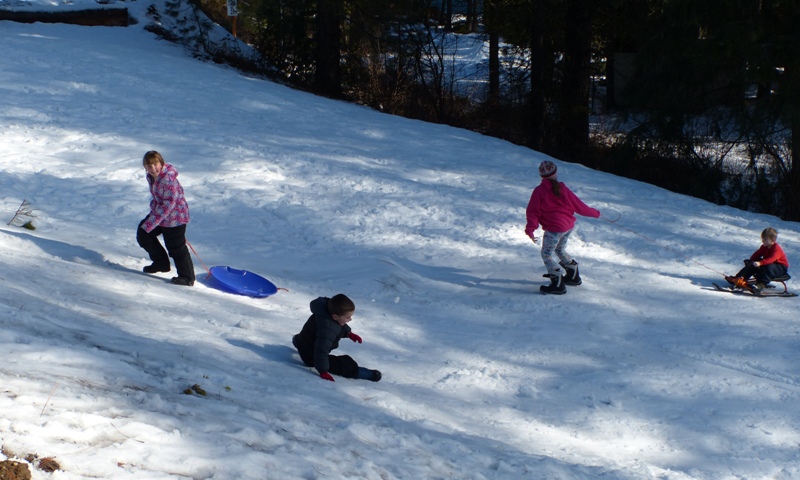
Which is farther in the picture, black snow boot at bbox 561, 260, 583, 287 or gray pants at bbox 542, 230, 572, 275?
black snow boot at bbox 561, 260, 583, 287

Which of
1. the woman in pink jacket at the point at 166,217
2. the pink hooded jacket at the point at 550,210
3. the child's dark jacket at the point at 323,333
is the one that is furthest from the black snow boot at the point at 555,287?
the woman in pink jacket at the point at 166,217

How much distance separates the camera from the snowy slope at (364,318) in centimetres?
471

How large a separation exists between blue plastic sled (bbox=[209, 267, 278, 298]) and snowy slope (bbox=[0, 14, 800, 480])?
0.16 metres

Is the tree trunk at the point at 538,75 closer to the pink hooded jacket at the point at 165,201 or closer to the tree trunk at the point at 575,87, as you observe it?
the tree trunk at the point at 575,87

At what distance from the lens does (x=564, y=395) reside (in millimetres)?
6879

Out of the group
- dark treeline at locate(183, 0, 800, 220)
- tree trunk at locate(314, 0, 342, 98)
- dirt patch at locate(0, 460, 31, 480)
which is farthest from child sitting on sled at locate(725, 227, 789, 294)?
tree trunk at locate(314, 0, 342, 98)

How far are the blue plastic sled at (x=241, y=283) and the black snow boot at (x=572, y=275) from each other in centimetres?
346

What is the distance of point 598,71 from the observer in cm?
2225

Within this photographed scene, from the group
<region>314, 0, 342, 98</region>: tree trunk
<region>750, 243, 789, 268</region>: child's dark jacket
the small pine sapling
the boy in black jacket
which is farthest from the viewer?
<region>314, 0, 342, 98</region>: tree trunk

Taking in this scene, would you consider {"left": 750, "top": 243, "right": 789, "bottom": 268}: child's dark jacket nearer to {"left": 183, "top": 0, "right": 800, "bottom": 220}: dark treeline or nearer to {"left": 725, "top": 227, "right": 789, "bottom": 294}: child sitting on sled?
{"left": 725, "top": 227, "right": 789, "bottom": 294}: child sitting on sled

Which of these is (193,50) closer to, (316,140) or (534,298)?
(316,140)

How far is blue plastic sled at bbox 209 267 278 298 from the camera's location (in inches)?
330

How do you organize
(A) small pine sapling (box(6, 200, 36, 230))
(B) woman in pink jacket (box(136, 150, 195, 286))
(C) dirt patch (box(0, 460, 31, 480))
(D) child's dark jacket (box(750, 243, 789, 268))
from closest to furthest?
1. (C) dirt patch (box(0, 460, 31, 480))
2. (B) woman in pink jacket (box(136, 150, 195, 286))
3. (D) child's dark jacket (box(750, 243, 789, 268))
4. (A) small pine sapling (box(6, 200, 36, 230))

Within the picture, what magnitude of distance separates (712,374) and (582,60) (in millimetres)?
15042
